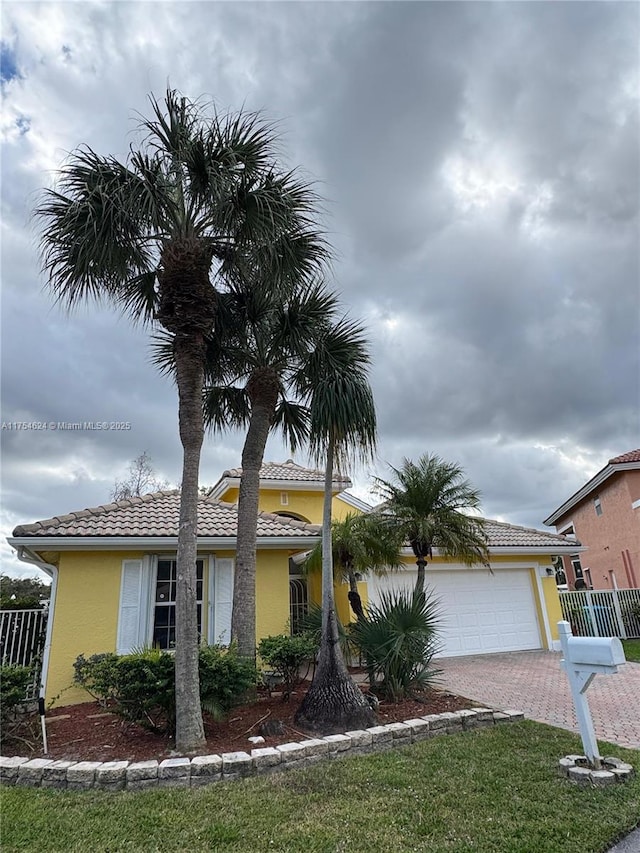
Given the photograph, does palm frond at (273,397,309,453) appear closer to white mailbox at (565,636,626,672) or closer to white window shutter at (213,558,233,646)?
white window shutter at (213,558,233,646)

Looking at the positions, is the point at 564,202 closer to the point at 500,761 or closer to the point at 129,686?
the point at 500,761

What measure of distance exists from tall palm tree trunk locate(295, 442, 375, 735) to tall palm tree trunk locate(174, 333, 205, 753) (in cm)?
173

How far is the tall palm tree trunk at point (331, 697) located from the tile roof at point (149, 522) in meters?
4.22

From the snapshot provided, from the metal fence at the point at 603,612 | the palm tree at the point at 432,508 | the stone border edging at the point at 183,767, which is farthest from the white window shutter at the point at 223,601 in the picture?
the metal fence at the point at 603,612

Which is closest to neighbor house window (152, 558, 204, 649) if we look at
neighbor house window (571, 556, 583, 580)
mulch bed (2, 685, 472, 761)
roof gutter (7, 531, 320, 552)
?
roof gutter (7, 531, 320, 552)

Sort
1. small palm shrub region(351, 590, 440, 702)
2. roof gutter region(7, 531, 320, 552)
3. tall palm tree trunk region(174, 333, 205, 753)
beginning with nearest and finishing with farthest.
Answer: tall palm tree trunk region(174, 333, 205, 753)
small palm shrub region(351, 590, 440, 702)
roof gutter region(7, 531, 320, 552)

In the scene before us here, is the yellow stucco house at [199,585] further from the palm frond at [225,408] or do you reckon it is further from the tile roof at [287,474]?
the tile roof at [287,474]

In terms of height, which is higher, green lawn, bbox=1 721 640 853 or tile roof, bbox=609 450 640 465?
tile roof, bbox=609 450 640 465

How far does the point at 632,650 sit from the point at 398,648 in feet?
37.8

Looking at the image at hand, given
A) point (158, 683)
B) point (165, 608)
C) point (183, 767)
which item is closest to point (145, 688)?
point (158, 683)

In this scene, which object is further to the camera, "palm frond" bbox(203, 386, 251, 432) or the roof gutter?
"palm frond" bbox(203, 386, 251, 432)

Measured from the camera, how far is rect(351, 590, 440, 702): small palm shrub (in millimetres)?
8445

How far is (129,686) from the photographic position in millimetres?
6348

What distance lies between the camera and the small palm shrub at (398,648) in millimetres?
8445
